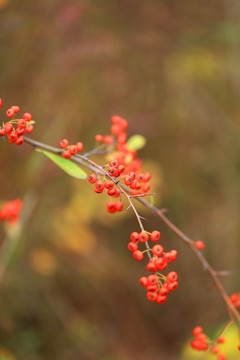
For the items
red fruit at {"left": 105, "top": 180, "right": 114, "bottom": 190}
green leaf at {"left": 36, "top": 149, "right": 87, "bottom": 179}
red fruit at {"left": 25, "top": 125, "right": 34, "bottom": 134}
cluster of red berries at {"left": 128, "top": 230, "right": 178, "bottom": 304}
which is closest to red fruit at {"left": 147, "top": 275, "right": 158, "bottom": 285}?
cluster of red berries at {"left": 128, "top": 230, "right": 178, "bottom": 304}

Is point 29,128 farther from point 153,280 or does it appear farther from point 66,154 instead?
point 153,280

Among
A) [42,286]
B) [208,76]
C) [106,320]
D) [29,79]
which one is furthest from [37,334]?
[208,76]

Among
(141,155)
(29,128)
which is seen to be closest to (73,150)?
(29,128)

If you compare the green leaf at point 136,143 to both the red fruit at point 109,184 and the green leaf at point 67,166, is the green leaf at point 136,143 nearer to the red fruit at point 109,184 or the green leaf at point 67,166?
the green leaf at point 67,166

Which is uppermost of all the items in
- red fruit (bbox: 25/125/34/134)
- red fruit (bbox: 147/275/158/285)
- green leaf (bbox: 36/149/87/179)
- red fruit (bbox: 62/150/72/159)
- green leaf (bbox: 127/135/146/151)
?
green leaf (bbox: 127/135/146/151)

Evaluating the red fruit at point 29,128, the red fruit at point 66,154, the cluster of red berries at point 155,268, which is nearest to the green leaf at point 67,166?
the red fruit at point 66,154

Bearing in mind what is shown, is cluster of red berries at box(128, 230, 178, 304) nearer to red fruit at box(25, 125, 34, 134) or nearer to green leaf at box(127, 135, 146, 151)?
red fruit at box(25, 125, 34, 134)
